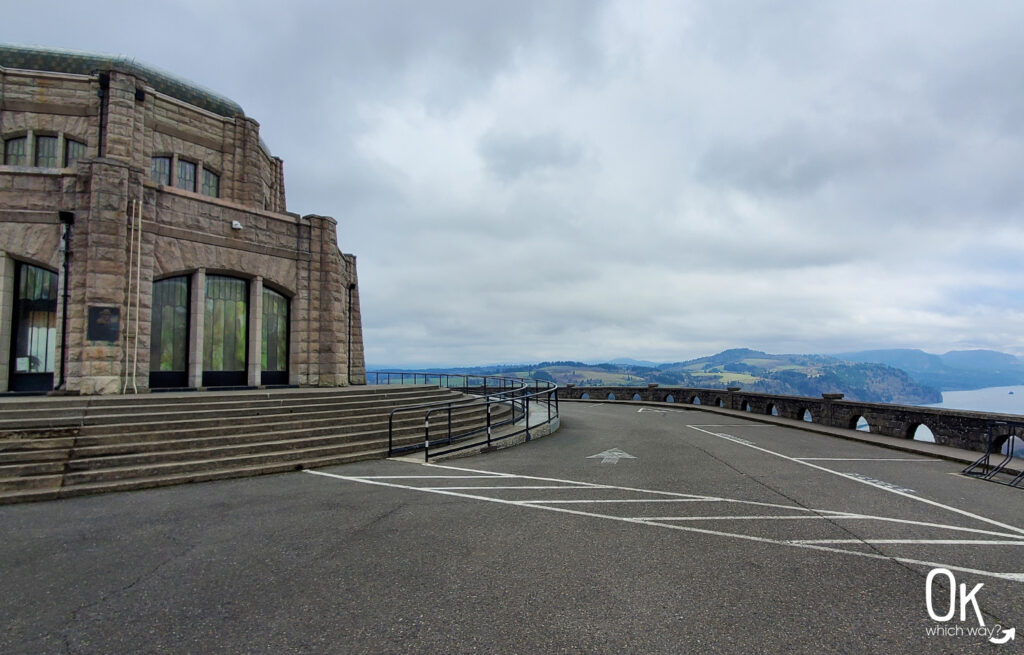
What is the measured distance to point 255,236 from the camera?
52.8 feet

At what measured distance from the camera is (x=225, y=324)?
15648 millimetres

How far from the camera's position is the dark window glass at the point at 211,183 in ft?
67.4

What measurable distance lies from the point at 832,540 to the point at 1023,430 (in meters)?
8.36

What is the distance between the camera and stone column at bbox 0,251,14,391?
12.7 m

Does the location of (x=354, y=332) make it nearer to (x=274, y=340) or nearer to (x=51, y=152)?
(x=274, y=340)

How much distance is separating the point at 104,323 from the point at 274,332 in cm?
495

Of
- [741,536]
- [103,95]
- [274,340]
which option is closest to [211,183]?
[103,95]

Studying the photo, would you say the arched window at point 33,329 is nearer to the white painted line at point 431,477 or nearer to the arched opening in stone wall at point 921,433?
the white painted line at point 431,477

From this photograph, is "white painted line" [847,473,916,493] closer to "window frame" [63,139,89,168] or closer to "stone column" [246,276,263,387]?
"stone column" [246,276,263,387]

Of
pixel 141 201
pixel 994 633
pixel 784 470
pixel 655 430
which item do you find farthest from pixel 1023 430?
pixel 141 201

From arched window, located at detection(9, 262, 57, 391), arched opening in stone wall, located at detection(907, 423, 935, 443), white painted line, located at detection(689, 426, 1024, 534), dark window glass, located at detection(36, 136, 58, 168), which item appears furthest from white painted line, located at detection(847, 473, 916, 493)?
dark window glass, located at detection(36, 136, 58, 168)

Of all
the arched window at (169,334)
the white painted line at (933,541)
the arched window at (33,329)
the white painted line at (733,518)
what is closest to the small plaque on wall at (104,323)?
the arched window at (169,334)

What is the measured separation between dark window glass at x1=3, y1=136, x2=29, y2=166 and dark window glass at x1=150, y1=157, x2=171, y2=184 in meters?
3.92

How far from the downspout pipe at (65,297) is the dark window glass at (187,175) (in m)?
7.67
